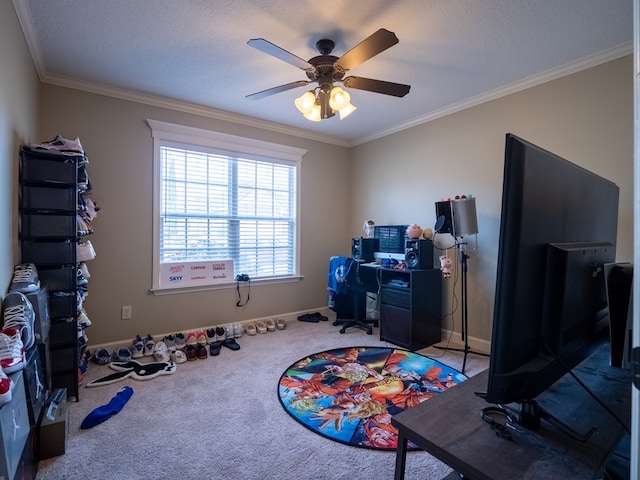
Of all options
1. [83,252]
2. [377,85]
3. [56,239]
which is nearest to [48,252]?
[56,239]

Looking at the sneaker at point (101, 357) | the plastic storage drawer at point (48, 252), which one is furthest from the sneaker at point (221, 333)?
the plastic storage drawer at point (48, 252)

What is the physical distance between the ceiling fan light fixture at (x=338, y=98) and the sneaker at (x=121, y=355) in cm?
285

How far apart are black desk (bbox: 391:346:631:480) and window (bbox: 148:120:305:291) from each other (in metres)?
3.12

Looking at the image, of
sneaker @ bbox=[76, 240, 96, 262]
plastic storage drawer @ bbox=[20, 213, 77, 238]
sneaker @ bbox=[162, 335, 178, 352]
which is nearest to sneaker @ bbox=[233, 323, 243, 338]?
sneaker @ bbox=[162, 335, 178, 352]

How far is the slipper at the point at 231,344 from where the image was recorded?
3.22 m

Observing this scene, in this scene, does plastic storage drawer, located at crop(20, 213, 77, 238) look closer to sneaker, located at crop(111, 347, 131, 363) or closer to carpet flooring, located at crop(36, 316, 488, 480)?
carpet flooring, located at crop(36, 316, 488, 480)

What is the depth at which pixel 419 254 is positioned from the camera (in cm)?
331

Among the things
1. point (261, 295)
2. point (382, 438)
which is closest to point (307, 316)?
point (261, 295)

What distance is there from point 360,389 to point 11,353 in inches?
80.6

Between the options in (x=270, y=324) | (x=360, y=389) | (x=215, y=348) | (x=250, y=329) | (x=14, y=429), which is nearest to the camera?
(x=14, y=429)

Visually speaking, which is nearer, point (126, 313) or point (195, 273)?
point (126, 313)

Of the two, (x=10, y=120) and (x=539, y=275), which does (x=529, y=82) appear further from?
(x=10, y=120)

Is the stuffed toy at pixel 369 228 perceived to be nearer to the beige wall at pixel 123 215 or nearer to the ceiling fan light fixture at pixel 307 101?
the beige wall at pixel 123 215

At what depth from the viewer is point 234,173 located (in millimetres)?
3803
